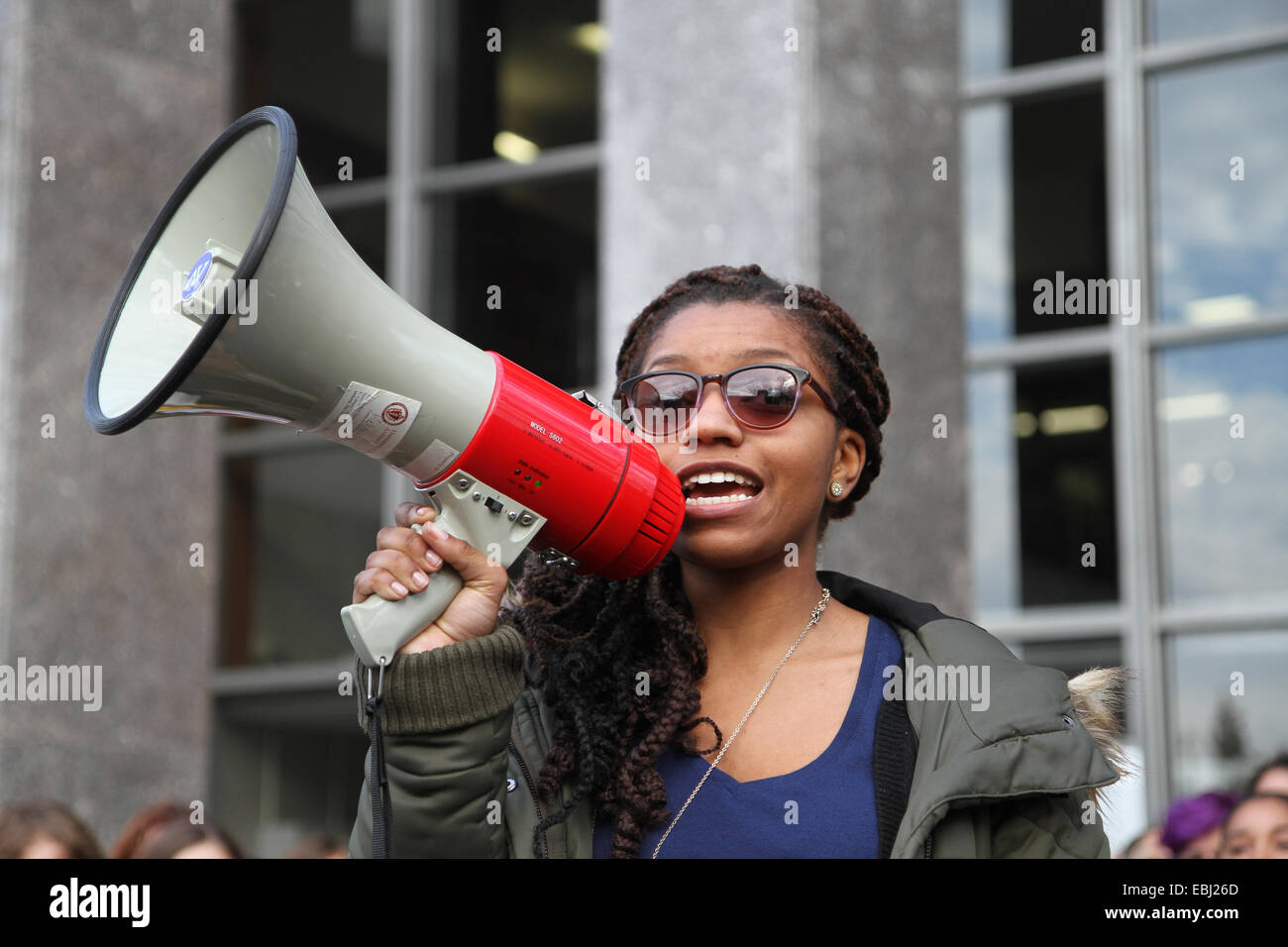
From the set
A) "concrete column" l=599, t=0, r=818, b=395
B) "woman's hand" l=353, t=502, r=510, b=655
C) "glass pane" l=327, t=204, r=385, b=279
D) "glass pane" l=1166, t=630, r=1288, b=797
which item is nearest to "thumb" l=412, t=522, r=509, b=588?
"woman's hand" l=353, t=502, r=510, b=655

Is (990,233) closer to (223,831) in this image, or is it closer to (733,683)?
(223,831)

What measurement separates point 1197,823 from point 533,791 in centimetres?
295

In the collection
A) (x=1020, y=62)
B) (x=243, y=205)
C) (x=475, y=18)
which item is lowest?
(x=243, y=205)

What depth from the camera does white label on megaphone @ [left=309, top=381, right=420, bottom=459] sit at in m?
2.27

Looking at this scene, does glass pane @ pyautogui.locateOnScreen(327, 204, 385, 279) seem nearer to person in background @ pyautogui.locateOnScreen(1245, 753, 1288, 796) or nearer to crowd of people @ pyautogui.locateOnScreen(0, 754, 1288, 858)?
crowd of people @ pyautogui.locateOnScreen(0, 754, 1288, 858)

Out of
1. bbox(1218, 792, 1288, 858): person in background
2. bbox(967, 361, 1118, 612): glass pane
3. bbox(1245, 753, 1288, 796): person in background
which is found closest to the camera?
bbox(1218, 792, 1288, 858): person in background

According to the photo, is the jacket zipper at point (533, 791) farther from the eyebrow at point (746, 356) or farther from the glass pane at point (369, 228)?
the glass pane at point (369, 228)

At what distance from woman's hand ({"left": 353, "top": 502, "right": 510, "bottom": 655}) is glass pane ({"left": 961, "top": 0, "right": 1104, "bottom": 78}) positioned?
6404 millimetres

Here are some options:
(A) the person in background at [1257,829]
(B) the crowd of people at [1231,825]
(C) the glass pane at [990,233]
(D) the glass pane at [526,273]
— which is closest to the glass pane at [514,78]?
(D) the glass pane at [526,273]

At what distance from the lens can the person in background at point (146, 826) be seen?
4.55m

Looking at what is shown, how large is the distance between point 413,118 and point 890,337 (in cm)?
459
